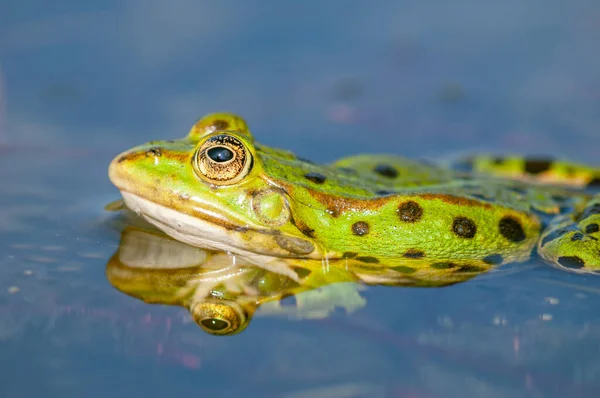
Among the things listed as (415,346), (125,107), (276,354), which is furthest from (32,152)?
(415,346)

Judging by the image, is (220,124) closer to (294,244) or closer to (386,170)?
(294,244)

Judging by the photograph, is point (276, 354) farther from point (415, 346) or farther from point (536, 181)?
point (536, 181)

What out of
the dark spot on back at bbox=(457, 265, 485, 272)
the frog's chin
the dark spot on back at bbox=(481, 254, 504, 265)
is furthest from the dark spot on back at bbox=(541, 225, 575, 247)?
the frog's chin

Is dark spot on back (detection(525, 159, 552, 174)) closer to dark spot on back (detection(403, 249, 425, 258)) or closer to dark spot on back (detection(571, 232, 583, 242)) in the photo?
dark spot on back (detection(571, 232, 583, 242))

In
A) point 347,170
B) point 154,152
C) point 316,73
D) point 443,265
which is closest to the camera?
point 154,152

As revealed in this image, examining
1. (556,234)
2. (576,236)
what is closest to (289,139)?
(556,234)
